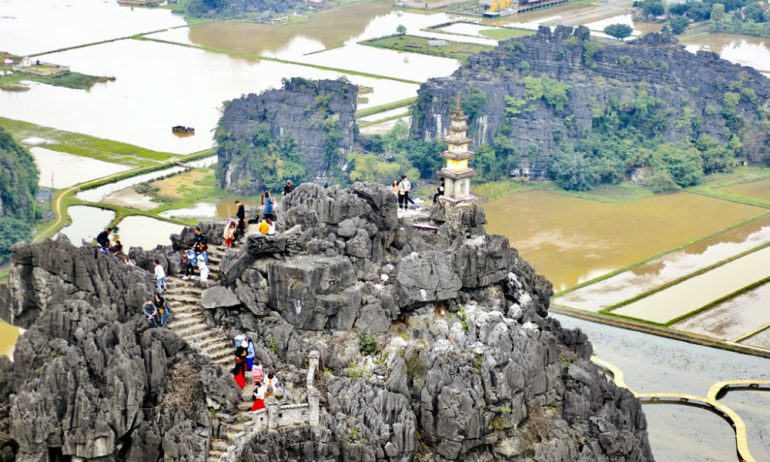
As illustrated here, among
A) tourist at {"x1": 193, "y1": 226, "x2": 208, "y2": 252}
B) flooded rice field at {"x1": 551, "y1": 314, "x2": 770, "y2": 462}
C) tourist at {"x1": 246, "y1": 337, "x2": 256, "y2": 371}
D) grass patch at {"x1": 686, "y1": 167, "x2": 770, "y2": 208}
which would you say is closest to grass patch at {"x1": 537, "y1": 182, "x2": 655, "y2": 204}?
grass patch at {"x1": 686, "y1": 167, "x2": 770, "y2": 208}

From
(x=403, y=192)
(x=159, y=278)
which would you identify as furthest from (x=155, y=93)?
(x=159, y=278)

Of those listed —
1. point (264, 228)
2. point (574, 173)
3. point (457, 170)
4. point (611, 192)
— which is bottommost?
point (611, 192)

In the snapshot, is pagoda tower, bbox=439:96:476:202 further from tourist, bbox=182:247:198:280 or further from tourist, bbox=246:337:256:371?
tourist, bbox=246:337:256:371

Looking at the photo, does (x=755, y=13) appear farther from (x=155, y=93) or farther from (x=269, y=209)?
(x=269, y=209)

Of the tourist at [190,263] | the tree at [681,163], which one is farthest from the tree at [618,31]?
the tourist at [190,263]

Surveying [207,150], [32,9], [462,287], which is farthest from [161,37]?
[462,287]

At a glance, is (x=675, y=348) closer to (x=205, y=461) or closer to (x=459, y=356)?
(x=459, y=356)
